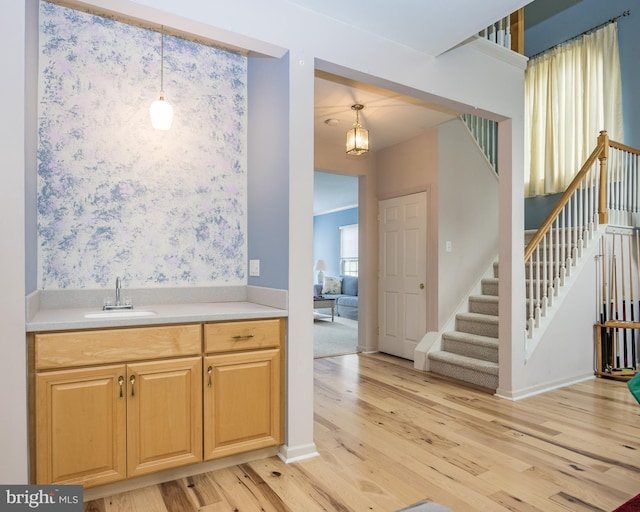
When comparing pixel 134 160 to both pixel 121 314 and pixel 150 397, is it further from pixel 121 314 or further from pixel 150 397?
pixel 150 397

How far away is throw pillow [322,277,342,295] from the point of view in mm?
10117

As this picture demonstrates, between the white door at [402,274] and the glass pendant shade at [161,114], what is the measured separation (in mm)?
3287

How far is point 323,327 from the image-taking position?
7836 mm

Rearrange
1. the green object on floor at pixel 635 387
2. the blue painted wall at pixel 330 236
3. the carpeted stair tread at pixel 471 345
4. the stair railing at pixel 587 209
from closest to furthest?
1. the green object on floor at pixel 635 387
2. the stair railing at pixel 587 209
3. the carpeted stair tread at pixel 471 345
4. the blue painted wall at pixel 330 236

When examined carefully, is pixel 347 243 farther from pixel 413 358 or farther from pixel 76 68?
pixel 76 68

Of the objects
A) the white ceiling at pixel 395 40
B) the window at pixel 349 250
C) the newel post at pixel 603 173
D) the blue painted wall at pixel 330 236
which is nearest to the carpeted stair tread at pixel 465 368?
the newel post at pixel 603 173

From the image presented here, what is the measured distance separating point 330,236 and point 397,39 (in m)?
8.82

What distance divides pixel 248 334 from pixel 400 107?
285 cm

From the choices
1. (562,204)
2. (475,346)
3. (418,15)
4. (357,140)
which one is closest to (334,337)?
(475,346)

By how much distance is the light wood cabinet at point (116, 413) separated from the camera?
1.90m

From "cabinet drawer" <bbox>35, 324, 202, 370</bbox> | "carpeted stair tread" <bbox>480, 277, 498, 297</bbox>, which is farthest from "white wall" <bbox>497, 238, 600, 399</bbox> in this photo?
"cabinet drawer" <bbox>35, 324, 202, 370</bbox>

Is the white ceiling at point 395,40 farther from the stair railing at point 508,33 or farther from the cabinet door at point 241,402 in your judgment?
the cabinet door at point 241,402

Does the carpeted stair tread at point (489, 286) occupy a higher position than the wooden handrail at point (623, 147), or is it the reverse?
the wooden handrail at point (623, 147)

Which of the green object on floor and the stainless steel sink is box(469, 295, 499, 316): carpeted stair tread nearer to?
the green object on floor
